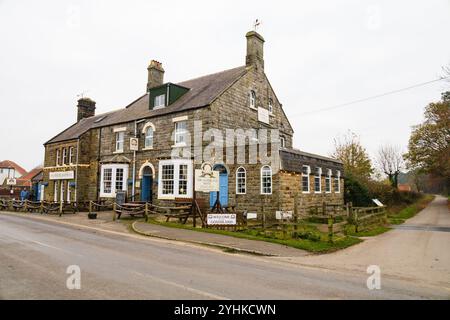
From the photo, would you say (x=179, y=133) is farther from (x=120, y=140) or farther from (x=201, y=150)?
(x=120, y=140)

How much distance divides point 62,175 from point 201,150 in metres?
15.6

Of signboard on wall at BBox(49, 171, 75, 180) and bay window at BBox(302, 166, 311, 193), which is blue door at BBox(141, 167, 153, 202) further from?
bay window at BBox(302, 166, 311, 193)

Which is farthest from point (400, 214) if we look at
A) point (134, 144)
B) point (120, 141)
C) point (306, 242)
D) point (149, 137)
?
point (120, 141)

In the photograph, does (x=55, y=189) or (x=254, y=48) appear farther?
(x=55, y=189)

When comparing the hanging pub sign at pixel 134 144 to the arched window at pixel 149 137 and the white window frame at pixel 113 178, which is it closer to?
the arched window at pixel 149 137

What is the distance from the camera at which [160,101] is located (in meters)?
23.7

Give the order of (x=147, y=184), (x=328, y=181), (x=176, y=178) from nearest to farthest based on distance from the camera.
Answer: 1. (x=176, y=178)
2. (x=147, y=184)
3. (x=328, y=181)

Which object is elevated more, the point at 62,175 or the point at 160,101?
the point at 160,101

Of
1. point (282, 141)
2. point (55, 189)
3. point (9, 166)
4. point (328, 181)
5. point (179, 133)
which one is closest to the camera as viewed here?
point (179, 133)

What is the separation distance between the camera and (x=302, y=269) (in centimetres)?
837

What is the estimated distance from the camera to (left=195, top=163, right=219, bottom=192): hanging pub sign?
47.5ft

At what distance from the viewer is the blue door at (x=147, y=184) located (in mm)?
22406

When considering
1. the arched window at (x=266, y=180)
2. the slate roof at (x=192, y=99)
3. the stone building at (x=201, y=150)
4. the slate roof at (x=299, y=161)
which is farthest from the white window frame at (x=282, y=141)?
the arched window at (x=266, y=180)
